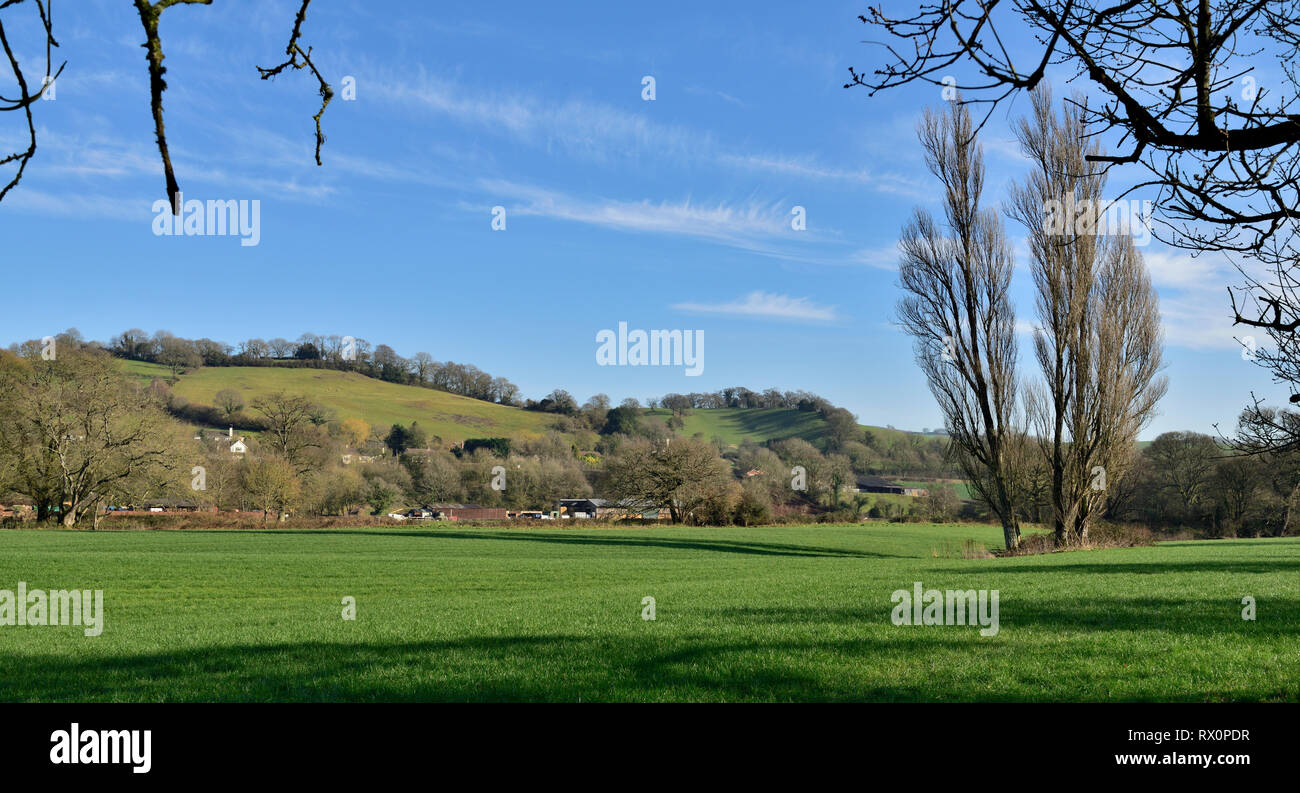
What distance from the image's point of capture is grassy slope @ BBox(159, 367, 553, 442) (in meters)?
95.7

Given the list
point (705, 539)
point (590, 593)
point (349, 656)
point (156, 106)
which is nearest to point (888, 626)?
point (349, 656)

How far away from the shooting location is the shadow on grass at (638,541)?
34.6 metres

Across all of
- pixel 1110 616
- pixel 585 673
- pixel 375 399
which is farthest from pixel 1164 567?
pixel 375 399

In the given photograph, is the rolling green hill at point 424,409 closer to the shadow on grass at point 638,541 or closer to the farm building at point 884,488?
the farm building at point 884,488

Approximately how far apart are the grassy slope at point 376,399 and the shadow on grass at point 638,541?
50.9 m

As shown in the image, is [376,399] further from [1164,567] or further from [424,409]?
[1164,567]

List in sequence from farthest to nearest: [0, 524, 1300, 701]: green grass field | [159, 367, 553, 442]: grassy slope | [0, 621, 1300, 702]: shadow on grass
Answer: [159, 367, 553, 442]: grassy slope → [0, 524, 1300, 701]: green grass field → [0, 621, 1300, 702]: shadow on grass

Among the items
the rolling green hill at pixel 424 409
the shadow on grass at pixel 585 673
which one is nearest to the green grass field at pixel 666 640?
the shadow on grass at pixel 585 673

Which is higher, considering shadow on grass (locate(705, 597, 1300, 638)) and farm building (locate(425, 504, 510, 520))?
shadow on grass (locate(705, 597, 1300, 638))

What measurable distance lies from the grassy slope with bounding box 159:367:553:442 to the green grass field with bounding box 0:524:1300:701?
76550 mm

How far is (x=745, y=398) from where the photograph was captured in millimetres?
131500

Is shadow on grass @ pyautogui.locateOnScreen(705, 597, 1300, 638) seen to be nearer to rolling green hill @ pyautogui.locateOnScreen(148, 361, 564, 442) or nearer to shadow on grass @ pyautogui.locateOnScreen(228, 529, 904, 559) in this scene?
shadow on grass @ pyautogui.locateOnScreen(228, 529, 904, 559)

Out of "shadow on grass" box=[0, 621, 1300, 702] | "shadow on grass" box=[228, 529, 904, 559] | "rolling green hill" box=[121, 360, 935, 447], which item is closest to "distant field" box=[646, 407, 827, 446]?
"rolling green hill" box=[121, 360, 935, 447]
